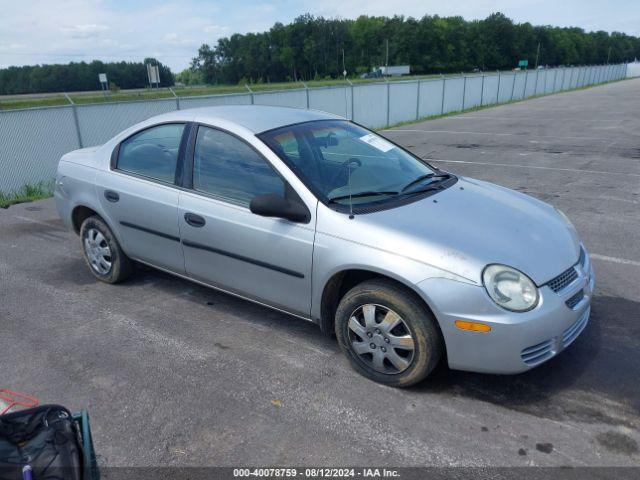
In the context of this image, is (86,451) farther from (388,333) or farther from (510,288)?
(510,288)

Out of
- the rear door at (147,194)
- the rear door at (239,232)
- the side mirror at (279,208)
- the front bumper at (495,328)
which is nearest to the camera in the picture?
the front bumper at (495,328)

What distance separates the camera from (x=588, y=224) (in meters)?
6.41

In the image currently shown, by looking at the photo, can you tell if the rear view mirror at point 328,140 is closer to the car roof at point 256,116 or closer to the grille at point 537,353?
the car roof at point 256,116

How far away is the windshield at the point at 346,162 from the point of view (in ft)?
11.4

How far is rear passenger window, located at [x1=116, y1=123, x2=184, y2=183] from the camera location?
13.4 feet

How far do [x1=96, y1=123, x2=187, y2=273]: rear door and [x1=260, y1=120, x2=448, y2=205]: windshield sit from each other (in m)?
0.93

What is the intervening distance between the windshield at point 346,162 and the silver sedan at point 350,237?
0.01 meters

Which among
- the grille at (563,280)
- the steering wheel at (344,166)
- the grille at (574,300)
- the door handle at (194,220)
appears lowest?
the grille at (574,300)

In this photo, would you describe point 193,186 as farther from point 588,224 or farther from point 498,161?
point 498,161

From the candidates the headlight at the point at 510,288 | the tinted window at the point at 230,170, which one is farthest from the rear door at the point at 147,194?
the headlight at the point at 510,288

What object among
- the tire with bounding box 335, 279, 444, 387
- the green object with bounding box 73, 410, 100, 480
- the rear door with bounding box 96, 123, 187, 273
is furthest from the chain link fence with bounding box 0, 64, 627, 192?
the green object with bounding box 73, 410, 100, 480

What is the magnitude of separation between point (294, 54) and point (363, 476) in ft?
330

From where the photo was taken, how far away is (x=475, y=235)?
A: 3076 millimetres

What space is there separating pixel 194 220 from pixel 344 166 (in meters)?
1.16
